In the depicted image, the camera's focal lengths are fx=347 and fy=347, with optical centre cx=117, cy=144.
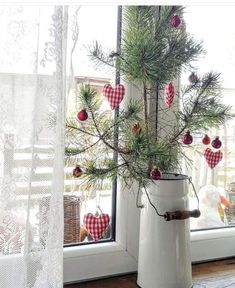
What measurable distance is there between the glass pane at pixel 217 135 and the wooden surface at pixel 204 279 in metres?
0.13

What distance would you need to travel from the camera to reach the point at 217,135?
3.69ft

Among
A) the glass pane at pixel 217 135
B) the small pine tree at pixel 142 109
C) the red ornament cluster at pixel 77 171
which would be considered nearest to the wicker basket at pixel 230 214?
the glass pane at pixel 217 135

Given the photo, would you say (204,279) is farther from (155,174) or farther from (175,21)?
(175,21)

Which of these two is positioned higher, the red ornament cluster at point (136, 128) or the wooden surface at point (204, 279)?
the red ornament cluster at point (136, 128)

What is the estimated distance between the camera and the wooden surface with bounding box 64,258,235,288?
0.87 meters

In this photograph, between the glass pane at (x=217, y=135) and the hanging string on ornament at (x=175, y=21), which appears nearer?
the hanging string on ornament at (x=175, y=21)

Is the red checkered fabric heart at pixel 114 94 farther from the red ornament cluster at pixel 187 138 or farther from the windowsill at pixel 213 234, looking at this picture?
the windowsill at pixel 213 234

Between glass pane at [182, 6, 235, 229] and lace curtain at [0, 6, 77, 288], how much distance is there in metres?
0.54

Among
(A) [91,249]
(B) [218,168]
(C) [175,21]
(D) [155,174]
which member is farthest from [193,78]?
(A) [91,249]

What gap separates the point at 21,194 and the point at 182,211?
361 millimetres

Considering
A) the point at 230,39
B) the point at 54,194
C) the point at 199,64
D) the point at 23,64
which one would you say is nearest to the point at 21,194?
the point at 54,194

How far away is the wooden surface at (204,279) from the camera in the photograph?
874mm

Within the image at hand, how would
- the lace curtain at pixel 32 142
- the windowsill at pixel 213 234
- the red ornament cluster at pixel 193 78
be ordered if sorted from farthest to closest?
the windowsill at pixel 213 234 → the red ornament cluster at pixel 193 78 → the lace curtain at pixel 32 142

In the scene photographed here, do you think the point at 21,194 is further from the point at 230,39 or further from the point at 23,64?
the point at 230,39
